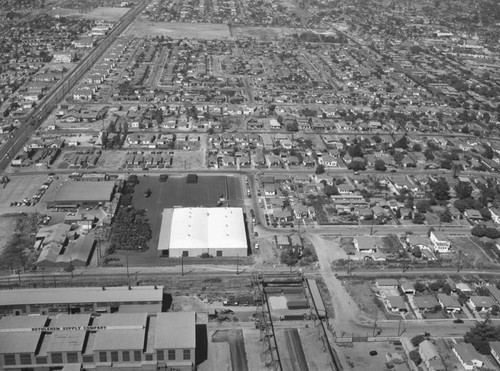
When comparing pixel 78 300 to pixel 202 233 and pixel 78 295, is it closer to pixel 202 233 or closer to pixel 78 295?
pixel 78 295

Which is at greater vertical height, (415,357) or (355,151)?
(415,357)

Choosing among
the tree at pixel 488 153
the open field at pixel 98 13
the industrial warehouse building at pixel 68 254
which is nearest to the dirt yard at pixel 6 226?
the industrial warehouse building at pixel 68 254

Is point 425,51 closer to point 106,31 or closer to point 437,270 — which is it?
point 106,31

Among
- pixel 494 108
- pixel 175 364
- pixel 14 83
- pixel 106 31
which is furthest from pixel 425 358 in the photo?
pixel 106 31

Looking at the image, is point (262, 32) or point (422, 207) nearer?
point (422, 207)

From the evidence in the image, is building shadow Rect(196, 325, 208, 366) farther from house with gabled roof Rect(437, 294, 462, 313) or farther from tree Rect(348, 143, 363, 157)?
tree Rect(348, 143, 363, 157)

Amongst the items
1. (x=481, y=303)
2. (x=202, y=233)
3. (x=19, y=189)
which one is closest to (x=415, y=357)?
(x=481, y=303)

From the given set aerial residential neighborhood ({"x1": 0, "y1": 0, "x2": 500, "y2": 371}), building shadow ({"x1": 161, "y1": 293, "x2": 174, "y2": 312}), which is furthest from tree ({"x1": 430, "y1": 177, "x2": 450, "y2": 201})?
building shadow ({"x1": 161, "y1": 293, "x2": 174, "y2": 312})
